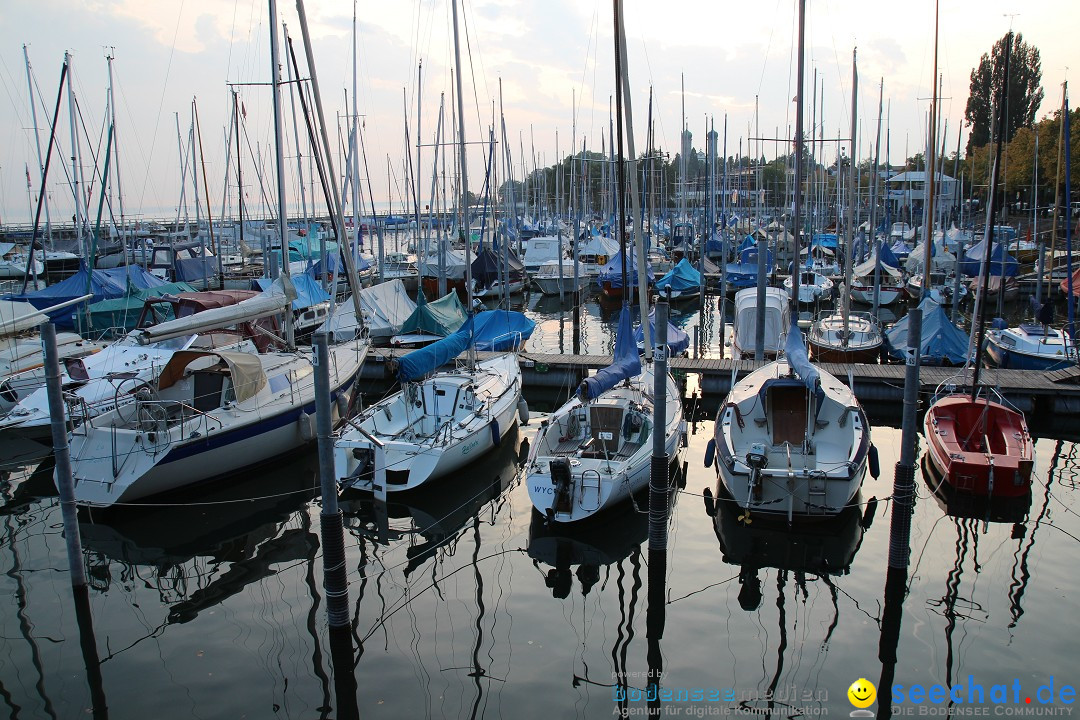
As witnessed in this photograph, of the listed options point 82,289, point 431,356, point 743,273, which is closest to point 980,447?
point 431,356

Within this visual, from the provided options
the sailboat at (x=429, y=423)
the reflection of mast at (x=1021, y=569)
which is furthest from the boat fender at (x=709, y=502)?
the reflection of mast at (x=1021, y=569)

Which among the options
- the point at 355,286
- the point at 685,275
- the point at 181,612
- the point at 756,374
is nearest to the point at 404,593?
the point at 181,612

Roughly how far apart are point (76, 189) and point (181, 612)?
29.1 meters

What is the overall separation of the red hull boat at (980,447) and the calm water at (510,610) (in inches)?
18.9

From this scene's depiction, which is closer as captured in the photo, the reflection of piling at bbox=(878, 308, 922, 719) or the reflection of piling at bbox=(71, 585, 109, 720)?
the reflection of piling at bbox=(71, 585, 109, 720)

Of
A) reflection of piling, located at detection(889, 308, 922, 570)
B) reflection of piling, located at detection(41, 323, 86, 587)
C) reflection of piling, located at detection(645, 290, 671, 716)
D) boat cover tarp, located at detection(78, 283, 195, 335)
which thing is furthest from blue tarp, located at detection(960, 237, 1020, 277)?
reflection of piling, located at detection(41, 323, 86, 587)

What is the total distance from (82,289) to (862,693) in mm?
27487

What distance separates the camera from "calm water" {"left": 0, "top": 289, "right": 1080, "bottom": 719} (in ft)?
28.0

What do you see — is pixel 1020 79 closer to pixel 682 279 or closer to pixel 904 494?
pixel 682 279

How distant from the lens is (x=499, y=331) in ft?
78.6

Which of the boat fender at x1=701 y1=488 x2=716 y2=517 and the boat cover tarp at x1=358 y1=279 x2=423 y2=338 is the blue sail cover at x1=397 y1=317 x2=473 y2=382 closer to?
the boat fender at x1=701 y1=488 x2=716 y2=517

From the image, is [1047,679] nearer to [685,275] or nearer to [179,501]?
[179,501]

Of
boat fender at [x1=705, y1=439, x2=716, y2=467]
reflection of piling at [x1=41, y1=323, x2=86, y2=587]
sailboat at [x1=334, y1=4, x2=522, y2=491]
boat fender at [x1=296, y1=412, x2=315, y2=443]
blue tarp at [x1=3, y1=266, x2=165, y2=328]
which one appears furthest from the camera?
blue tarp at [x1=3, y1=266, x2=165, y2=328]

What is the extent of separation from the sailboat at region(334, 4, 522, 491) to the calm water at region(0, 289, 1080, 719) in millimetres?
765
